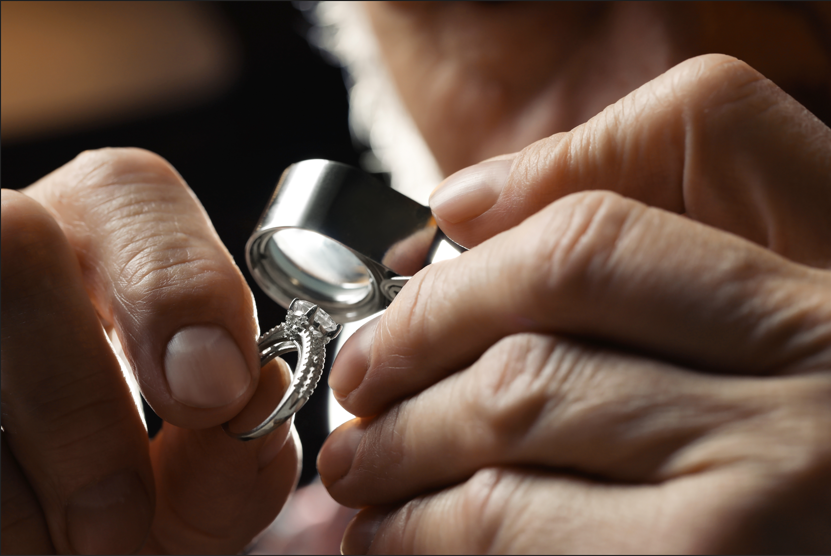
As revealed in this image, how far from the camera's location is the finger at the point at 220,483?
2.25ft

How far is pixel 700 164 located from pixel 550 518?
0.34 meters

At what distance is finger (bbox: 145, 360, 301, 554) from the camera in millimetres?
687

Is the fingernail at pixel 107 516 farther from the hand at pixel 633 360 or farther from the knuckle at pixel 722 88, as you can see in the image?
the knuckle at pixel 722 88

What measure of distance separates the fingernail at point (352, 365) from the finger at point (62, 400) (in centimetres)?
26

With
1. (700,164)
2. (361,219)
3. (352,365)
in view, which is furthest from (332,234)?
(700,164)

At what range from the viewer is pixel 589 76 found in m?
1.02

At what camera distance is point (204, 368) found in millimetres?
570

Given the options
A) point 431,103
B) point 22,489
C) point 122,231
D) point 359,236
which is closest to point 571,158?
point 359,236

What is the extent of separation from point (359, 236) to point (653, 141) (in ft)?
0.99

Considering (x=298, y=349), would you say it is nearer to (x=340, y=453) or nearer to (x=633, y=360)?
(x=340, y=453)

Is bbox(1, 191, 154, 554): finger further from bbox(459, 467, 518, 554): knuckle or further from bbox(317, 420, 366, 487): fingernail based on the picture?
bbox(459, 467, 518, 554): knuckle

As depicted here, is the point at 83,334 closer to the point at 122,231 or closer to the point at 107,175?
the point at 122,231

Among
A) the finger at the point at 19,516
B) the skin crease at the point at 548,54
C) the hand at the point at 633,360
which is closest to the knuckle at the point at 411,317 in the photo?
the hand at the point at 633,360

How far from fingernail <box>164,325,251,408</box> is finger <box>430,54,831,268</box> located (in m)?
0.27
